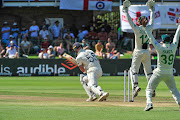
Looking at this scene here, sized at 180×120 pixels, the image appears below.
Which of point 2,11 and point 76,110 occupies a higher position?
point 2,11

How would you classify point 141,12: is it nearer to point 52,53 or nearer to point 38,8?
point 52,53

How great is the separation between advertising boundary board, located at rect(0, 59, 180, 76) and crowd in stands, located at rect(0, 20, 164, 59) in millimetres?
1059

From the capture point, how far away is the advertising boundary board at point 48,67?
88.0ft

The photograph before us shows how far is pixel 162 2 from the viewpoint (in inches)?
1321

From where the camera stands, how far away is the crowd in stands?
28.1 metres

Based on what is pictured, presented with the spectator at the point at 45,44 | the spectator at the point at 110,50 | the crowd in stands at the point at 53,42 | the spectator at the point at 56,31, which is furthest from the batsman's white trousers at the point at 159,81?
the spectator at the point at 56,31

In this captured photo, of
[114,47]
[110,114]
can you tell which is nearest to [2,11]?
[114,47]

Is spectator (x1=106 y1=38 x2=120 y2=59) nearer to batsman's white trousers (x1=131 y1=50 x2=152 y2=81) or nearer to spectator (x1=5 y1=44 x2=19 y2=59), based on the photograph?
spectator (x1=5 y1=44 x2=19 y2=59)

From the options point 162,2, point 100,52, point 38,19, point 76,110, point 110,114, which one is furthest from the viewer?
point 38,19

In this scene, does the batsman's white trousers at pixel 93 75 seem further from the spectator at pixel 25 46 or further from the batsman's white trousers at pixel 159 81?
the spectator at pixel 25 46

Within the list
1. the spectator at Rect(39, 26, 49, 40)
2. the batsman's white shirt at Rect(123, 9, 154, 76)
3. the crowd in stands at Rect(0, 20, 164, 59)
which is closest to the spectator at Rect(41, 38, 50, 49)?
the crowd in stands at Rect(0, 20, 164, 59)

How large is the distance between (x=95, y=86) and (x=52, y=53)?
52.3 ft

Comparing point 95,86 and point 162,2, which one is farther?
point 162,2

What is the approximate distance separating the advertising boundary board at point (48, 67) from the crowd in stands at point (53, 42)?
1.06 m
